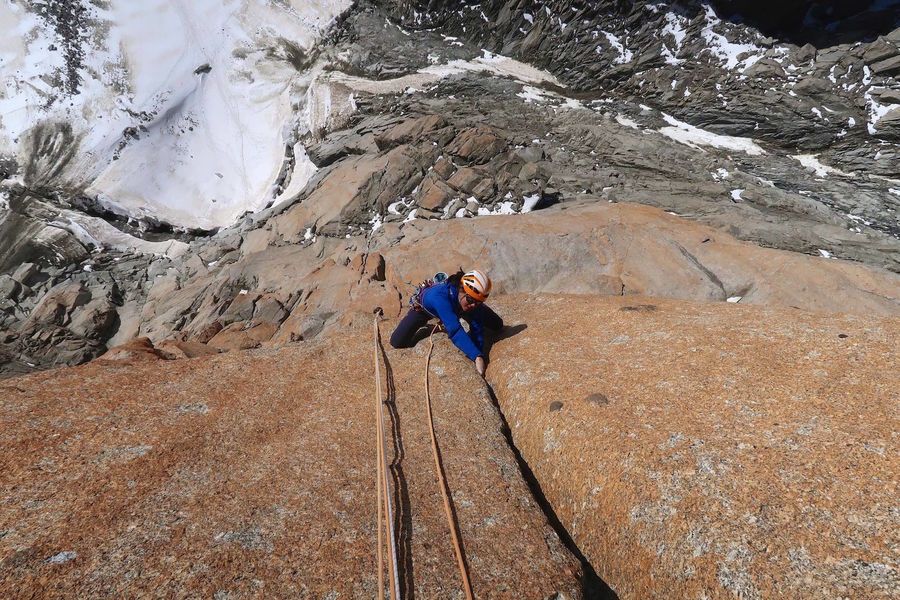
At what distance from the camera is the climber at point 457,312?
6.59 m

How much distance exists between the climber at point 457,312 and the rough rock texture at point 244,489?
2.62ft

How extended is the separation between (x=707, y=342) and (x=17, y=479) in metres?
7.68

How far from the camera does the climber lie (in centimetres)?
659

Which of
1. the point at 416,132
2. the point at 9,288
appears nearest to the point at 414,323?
A: the point at 416,132

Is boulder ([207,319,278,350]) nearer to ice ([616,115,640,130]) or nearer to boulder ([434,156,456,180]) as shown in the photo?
boulder ([434,156,456,180])

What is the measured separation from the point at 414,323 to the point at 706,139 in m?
17.1

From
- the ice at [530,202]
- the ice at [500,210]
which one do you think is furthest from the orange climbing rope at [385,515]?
the ice at [530,202]

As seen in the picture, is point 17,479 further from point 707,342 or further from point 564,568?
point 707,342

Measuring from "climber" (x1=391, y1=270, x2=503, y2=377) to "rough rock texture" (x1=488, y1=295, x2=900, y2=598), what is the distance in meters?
0.78

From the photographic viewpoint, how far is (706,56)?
65.7 feet

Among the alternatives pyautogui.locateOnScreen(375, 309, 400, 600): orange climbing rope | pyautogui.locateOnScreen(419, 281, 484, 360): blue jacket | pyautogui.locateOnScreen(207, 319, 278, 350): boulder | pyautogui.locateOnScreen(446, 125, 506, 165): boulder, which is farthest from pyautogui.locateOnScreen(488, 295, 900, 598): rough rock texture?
pyautogui.locateOnScreen(446, 125, 506, 165): boulder

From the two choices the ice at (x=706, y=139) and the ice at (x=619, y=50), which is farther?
the ice at (x=619, y=50)

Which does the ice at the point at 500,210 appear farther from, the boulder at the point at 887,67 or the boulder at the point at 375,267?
the boulder at the point at 887,67

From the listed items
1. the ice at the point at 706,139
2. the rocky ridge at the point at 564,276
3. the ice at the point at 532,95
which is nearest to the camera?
the rocky ridge at the point at 564,276
